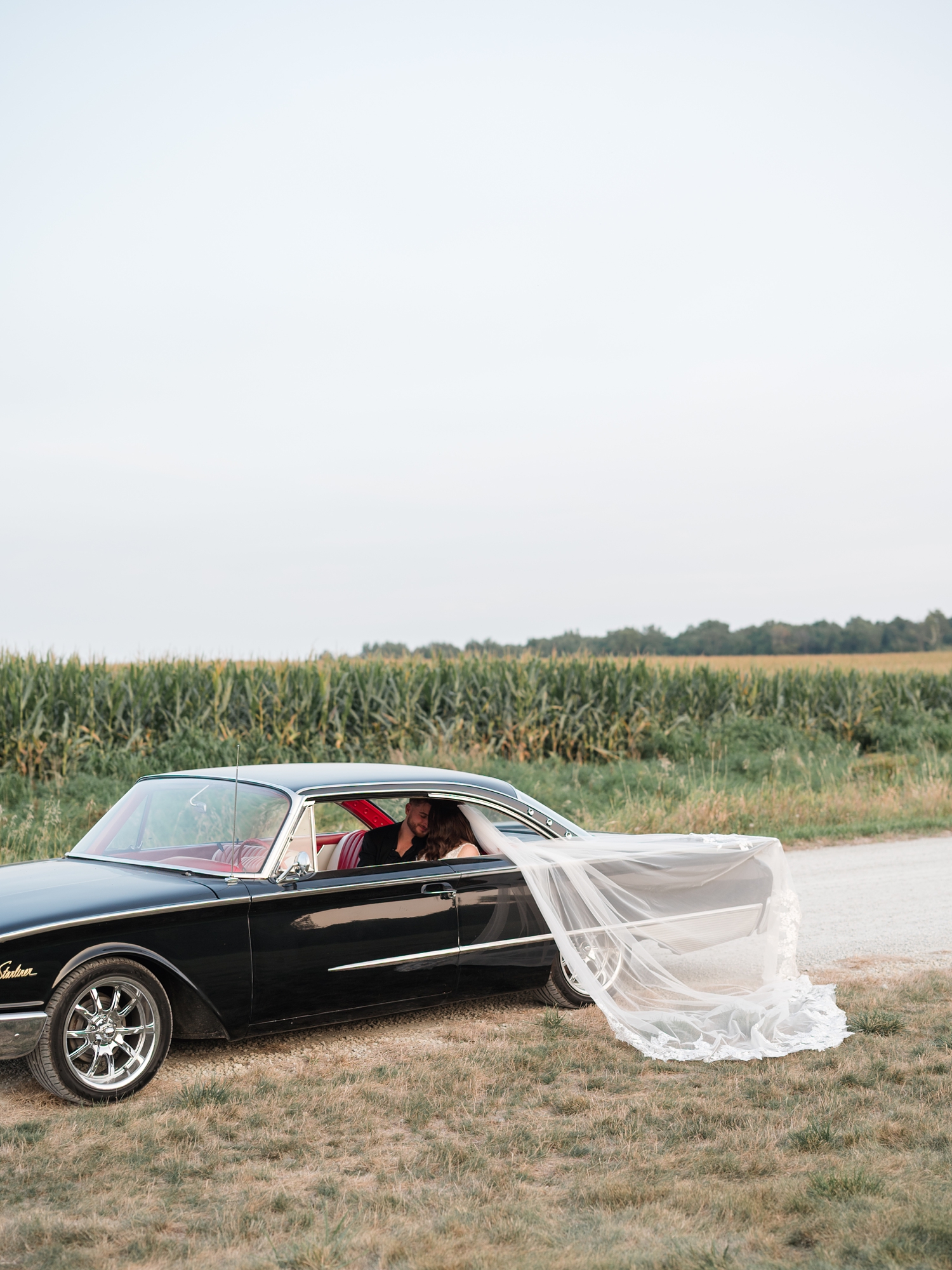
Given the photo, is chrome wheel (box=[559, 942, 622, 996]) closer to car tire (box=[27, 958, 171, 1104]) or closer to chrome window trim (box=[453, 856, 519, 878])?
chrome window trim (box=[453, 856, 519, 878])

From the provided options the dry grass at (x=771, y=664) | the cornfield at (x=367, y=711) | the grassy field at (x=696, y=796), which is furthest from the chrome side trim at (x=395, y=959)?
the dry grass at (x=771, y=664)

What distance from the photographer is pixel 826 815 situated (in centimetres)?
1623

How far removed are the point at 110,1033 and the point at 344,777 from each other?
184 centimetres

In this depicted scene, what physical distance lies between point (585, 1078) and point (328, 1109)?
1.27 metres

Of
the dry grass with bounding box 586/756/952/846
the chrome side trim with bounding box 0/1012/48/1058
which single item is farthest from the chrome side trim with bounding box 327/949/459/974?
the dry grass with bounding box 586/756/952/846

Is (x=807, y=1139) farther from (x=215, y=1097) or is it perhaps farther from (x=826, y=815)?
(x=826, y=815)

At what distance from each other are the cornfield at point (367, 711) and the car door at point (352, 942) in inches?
509

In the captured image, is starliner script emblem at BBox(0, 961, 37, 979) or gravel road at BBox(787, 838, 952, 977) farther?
gravel road at BBox(787, 838, 952, 977)

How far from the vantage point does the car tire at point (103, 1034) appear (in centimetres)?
514

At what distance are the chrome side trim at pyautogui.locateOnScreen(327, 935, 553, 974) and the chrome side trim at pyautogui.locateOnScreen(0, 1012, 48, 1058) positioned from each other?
4.76ft

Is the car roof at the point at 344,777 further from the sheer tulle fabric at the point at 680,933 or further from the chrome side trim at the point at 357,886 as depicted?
the chrome side trim at the point at 357,886

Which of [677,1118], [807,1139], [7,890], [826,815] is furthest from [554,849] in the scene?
[826,815]

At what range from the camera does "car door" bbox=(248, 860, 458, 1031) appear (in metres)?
5.83

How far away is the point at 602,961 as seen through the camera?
6.90 meters
